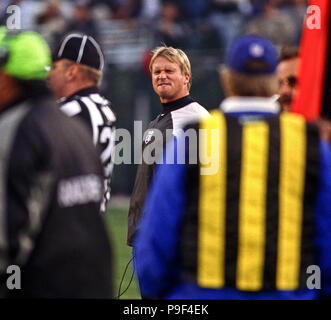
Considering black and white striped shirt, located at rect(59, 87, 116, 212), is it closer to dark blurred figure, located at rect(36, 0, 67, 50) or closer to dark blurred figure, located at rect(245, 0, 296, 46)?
dark blurred figure, located at rect(245, 0, 296, 46)

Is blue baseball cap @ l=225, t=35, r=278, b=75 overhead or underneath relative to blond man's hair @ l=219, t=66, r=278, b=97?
overhead

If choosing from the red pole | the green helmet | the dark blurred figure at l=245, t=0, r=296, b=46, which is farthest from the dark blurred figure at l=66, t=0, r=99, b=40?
the green helmet

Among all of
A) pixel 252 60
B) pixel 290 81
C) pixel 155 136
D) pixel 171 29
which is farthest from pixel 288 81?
pixel 171 29

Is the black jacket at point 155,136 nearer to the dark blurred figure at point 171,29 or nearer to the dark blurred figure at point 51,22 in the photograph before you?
the dark blurred figure at point 171,29

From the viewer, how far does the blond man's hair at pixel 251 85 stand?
4.25 meters

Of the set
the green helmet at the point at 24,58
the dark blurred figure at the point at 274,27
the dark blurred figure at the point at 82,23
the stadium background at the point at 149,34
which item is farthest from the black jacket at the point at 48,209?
the dark blurred figure at the point at 82,23

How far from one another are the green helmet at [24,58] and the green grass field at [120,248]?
4442 mm

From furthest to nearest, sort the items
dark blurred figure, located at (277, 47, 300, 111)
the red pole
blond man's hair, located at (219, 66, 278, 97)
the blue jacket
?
dark blurred figure, located at (277, 47, 300, 111)
the red pole
blond man's hair, located at (219, 66, 278, 97)
the blue jacket

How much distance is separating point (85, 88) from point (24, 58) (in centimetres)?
226

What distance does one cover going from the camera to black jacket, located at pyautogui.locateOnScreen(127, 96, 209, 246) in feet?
21.7

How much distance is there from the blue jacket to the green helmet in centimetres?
63

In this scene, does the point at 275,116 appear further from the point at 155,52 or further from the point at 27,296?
the point at 155,52

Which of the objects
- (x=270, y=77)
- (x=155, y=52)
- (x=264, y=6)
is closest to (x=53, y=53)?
(x=155, y=52)

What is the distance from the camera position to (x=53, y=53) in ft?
22.2
